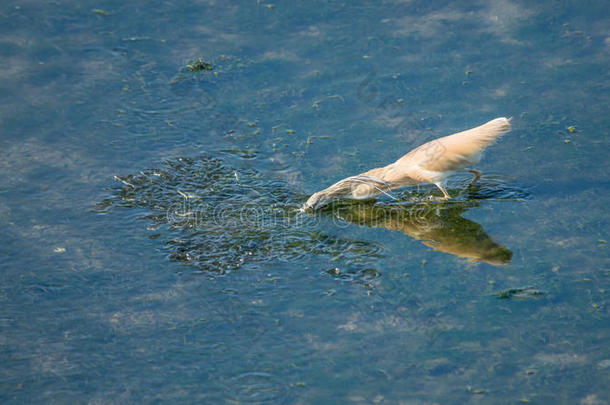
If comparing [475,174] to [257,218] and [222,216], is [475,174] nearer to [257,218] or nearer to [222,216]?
[257,218]

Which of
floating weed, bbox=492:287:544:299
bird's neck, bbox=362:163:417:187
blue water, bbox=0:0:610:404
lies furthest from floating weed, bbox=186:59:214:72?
floating weed, bbox=492:287:544:299

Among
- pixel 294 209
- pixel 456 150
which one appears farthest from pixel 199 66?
pixel 456 150

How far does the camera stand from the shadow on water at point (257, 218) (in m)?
6.77

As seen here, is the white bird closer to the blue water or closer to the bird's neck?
the bird's neck

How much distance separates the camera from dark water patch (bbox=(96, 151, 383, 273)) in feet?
22.2

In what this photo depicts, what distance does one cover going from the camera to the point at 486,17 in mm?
10859

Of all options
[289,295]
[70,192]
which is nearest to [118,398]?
[289,295]

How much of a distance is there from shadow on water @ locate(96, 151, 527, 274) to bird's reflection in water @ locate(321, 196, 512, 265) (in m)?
0.01

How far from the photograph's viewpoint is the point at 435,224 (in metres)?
7.27

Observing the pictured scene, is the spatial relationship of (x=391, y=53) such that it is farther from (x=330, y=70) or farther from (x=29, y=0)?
(x=29, y=0)

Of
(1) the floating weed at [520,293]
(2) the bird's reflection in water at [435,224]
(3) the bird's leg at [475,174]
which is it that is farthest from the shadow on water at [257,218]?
(1) the floating weed at [520,293]

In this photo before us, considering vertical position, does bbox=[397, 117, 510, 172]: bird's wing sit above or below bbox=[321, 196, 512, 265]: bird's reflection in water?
above

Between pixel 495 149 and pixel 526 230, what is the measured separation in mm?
1677

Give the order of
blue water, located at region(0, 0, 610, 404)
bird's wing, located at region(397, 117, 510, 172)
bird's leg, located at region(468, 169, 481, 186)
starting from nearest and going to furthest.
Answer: blue water, located at region(0, 0, 610, 404) < bird's wing, located at region(397, 117, 510, 172) < bird's leg, located at region(468, 169, 481, 186)
